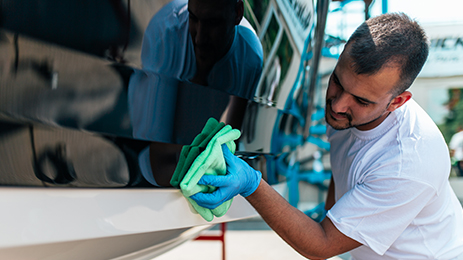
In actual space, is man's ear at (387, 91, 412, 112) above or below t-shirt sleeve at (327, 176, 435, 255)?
above

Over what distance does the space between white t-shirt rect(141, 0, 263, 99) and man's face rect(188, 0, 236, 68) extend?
0.01 meters

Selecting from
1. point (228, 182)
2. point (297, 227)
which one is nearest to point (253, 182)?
point (228, 182)

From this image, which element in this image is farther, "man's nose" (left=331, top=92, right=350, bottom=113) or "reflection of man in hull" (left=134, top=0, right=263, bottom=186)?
"man's nose" (left=331, top=92, right=350, bottom=113)

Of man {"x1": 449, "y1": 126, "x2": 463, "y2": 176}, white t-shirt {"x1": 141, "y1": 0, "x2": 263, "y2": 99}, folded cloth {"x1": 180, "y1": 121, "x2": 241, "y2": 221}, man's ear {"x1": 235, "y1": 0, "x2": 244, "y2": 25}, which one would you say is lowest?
man {"x1": 449, "y1": 126, "x2": 463, "y2": 176}

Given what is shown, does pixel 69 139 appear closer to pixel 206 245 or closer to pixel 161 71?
pixel 161 71

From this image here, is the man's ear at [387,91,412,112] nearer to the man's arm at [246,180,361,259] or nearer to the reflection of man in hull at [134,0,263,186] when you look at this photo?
the man's arm at [246,180,361,259]

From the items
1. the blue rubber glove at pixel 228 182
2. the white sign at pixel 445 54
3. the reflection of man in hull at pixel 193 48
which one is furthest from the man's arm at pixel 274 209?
the white sign at pixel 445 54

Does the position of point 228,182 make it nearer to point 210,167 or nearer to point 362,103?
point 210,167

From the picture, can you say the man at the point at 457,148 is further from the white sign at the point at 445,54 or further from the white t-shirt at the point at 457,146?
the white sign at the point at 445,54

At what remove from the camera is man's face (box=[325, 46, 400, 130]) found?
1010 mm

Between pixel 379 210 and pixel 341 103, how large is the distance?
1.10ft

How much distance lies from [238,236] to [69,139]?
10.6 feet

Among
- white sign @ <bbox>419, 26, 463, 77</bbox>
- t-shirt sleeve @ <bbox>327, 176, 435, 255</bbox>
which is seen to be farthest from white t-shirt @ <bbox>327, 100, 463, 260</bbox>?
white sign @ <bbox>419, 26, 463, 77</bbox>

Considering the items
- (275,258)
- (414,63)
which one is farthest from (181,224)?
(275,258)
